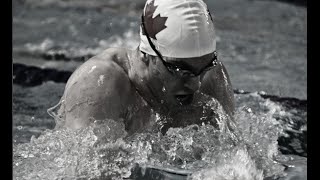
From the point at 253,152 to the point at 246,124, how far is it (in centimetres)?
43

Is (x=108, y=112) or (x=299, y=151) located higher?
(x=108, y=112)

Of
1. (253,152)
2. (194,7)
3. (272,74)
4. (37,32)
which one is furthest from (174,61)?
(37,32)

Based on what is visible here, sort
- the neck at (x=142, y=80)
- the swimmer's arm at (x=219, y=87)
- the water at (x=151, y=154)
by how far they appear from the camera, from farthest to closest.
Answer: the swimmer's arm at (x=219, y=87) → the neck at (x=142, y=80) → the water at (x=151, y=154)

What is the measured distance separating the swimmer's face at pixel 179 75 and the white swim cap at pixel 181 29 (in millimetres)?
24

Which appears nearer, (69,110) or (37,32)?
(69,110)

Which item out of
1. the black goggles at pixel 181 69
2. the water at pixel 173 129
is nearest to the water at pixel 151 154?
the water at pixel 173 129

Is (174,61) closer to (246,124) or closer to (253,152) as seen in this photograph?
(253,152)

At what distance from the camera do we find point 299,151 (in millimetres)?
3410

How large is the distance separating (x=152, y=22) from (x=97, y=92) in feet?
1.08

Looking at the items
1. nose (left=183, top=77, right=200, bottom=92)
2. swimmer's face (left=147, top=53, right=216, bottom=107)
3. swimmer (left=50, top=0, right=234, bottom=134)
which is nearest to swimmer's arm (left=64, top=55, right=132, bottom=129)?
swimmer (left=50, top=0, right=234, bottom=134)

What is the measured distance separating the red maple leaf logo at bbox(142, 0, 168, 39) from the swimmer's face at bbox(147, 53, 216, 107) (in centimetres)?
10

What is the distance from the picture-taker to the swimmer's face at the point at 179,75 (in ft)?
7.39

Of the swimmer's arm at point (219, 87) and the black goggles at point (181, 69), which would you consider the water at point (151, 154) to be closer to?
the swimmer's arm at point (219, 87)

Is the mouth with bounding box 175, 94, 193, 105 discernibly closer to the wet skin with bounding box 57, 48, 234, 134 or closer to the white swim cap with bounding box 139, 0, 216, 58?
the wet skin with bounding box 57, 48, 234, 134
